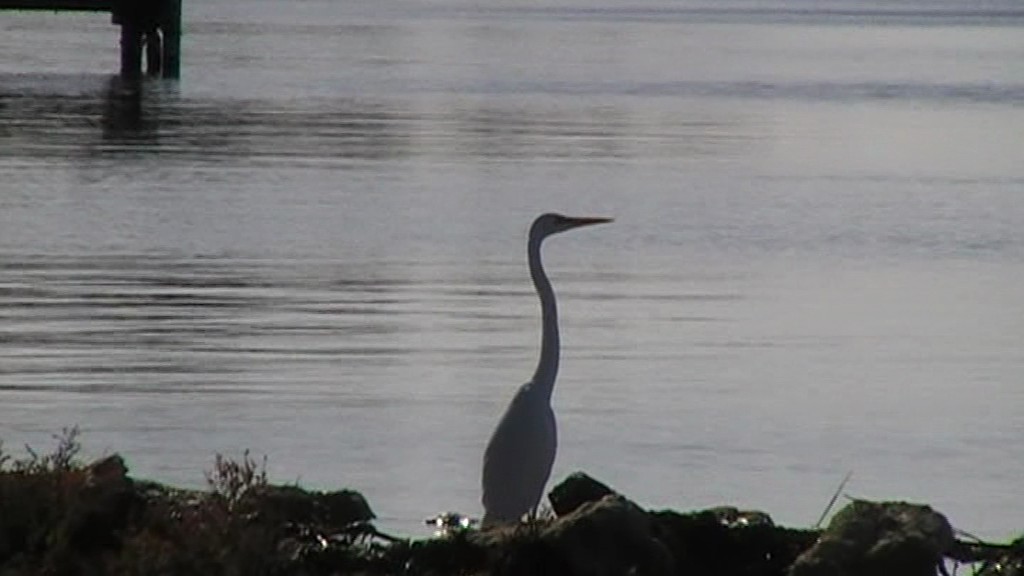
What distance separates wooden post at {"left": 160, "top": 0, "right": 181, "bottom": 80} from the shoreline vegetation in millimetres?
43990

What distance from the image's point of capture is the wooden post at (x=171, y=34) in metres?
53.2

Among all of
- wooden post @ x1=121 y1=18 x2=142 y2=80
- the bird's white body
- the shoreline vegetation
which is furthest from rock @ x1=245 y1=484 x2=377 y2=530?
wooden post @ x1=121 y1=18 x2=142 y2=80

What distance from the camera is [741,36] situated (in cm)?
10775

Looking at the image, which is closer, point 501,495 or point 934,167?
point 501,495

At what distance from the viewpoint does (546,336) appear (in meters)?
10.7

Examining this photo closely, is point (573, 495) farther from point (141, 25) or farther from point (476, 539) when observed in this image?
point (141, 25)

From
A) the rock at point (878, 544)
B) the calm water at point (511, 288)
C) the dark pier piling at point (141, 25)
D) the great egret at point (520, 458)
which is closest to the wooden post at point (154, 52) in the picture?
the dark pier piling at point (141, 25)

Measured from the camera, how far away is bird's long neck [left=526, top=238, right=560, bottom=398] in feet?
34.1

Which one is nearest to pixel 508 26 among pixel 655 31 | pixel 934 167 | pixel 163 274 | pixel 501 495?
pixel 655 31

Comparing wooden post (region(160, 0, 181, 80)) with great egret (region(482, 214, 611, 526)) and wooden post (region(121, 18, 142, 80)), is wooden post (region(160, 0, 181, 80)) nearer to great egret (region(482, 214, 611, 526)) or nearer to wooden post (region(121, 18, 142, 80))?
wooden post (region(121, 18, 142, 80))

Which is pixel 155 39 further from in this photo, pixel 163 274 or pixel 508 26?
pixel 508 26

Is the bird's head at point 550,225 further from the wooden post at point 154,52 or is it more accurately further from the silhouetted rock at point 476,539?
the wooden post at point 154,52

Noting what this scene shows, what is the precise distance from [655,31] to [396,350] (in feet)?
310

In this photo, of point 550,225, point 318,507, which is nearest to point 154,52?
point 550,225
